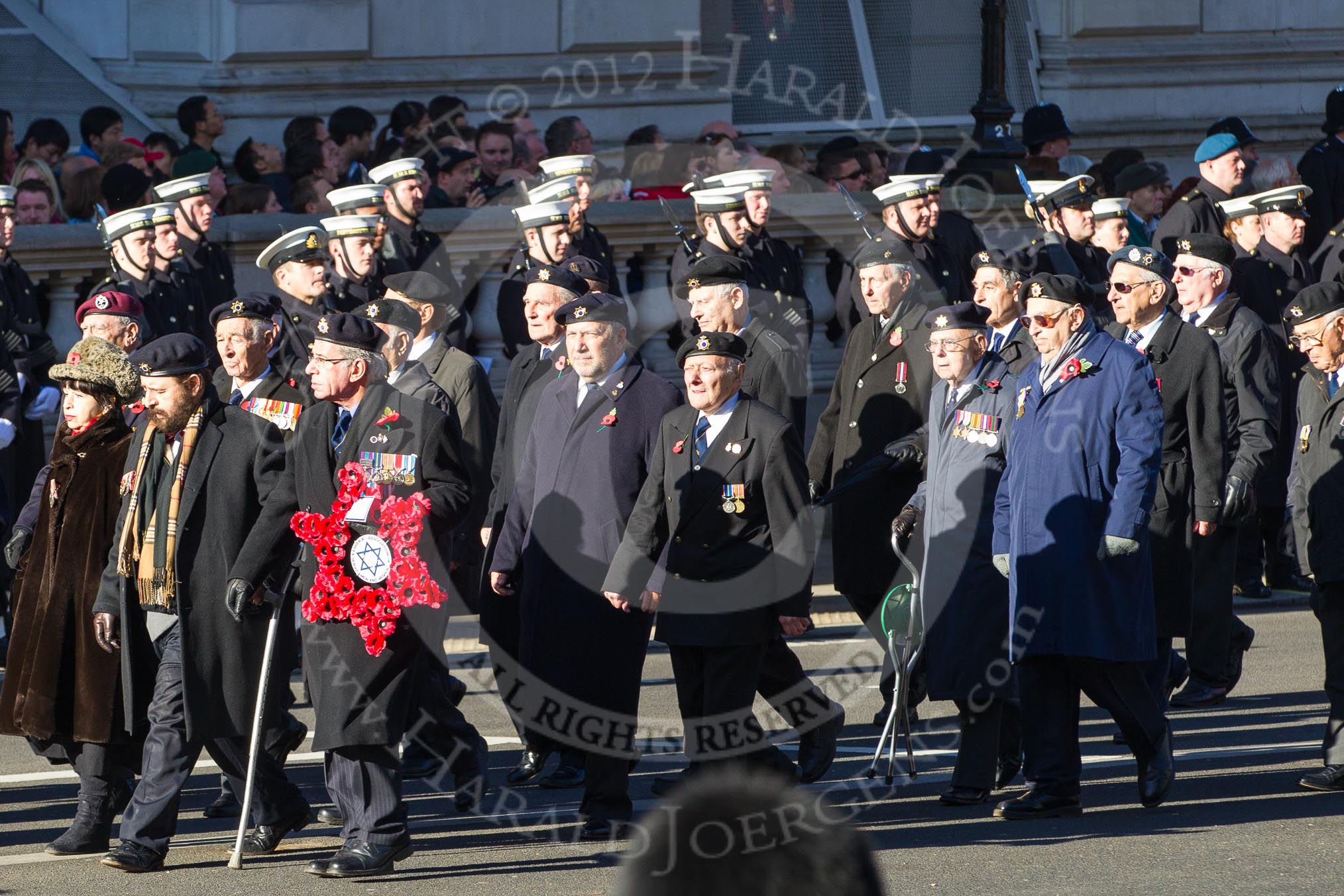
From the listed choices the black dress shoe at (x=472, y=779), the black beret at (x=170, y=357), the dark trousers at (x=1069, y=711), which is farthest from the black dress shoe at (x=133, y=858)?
the dark trousers at (x=1069, y=711)

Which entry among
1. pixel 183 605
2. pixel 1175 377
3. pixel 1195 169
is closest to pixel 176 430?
pixel 183 605

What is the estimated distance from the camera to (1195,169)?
66.1 feet

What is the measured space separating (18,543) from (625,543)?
237cm

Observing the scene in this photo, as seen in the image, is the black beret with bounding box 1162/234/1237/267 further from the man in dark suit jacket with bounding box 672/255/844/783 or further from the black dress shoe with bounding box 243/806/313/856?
the black dress shoe with bounding box 243/806/313/856

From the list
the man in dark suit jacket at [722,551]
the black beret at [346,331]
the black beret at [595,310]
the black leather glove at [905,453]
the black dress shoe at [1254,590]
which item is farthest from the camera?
the black dress shoe at [1254,590]

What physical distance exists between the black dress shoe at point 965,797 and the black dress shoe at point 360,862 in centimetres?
215

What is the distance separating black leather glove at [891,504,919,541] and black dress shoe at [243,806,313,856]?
8.59 feet

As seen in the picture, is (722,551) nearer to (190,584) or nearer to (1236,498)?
(190,584)

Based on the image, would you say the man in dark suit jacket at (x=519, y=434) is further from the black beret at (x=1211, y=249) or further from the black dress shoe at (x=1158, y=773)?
the black beret at (x=1211, y=249)

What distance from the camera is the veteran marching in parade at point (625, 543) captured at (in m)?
7.33

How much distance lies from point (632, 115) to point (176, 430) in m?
11.5

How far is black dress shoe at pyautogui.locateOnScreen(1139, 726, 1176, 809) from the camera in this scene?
300 inches

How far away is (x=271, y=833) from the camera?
741cm

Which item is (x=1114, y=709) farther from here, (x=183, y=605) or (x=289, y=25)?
(x=289, y=25)
